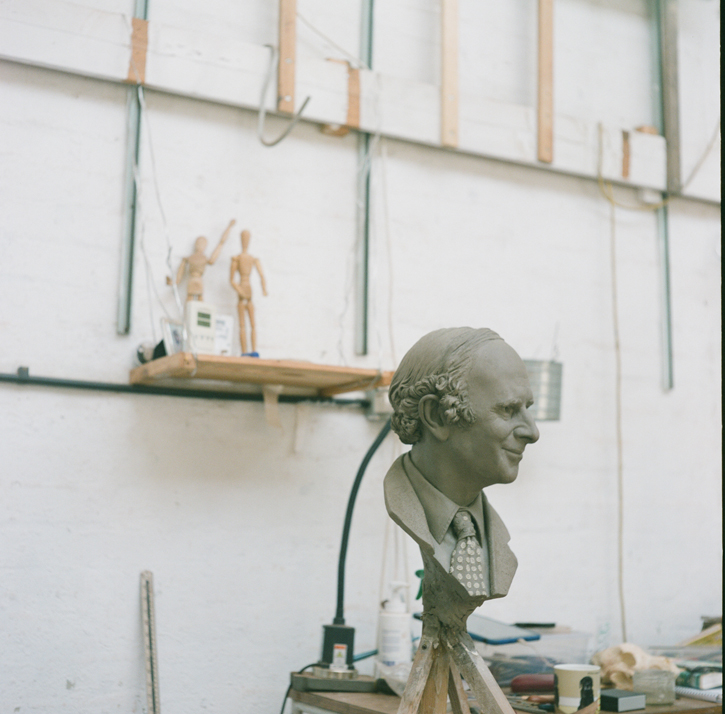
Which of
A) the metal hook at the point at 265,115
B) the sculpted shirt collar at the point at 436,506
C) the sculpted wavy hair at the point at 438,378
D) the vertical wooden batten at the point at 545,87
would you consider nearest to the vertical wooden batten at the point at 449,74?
the vertical wooden batten at the point at 545,87

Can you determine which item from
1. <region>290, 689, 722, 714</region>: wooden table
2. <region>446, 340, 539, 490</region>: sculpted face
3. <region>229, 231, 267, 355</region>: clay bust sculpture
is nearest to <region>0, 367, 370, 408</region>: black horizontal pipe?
<region>229, 231, 267, 355</region>: clay bust sculpture

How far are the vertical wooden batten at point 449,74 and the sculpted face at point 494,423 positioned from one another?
1.54 metres

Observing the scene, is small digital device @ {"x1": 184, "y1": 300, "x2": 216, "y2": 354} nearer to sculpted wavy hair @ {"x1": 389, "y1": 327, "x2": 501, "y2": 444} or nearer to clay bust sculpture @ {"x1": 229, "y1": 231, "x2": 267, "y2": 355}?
clay bust sculpture @ {"x1": 229, "y1": 231, "x2": 267, "y2": 355}

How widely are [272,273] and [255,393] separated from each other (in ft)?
1.26

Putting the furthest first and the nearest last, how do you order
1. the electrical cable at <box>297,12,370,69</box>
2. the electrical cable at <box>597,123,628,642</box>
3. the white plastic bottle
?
1. the electrical cable at <box>597,123,628,642</box>
2. the electrical cable at <box>297,12,370,69</box>
3. the white plastic bottle

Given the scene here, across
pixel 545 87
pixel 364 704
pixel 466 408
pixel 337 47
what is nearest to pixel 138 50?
pixel 337 47

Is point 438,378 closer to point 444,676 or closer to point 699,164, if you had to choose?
point 444,676

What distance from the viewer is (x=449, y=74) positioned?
9.73 feet

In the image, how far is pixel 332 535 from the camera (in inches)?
Result: 105

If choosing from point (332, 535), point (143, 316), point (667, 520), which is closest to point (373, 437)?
point (332, 535)

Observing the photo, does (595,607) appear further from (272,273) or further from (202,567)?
(272,273)

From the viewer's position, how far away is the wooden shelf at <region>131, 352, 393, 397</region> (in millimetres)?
2180

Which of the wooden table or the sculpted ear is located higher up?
the sculpted ear

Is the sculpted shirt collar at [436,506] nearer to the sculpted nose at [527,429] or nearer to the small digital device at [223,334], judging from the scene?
the sculpted nose at [527,429]
